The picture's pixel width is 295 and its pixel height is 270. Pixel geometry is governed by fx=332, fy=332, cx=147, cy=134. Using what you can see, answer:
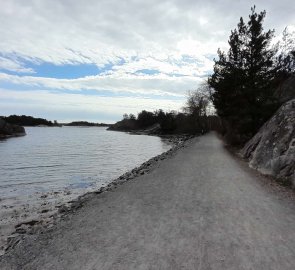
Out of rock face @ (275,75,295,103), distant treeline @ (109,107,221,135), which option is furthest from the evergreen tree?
distant treeline @ (109,107,221,135)

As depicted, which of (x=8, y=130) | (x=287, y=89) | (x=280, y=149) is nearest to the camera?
(x=280, y=149)

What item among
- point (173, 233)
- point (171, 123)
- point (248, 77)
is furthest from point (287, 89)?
point (171, 123)

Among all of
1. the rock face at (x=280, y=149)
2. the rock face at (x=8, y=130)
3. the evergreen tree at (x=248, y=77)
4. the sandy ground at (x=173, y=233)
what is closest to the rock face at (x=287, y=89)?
the evergreen tree at (x=248, y=77)

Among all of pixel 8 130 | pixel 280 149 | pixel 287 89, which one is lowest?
pixel 8 130

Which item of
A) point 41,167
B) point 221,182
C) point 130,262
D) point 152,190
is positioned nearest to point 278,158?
point 221,182

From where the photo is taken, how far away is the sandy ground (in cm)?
658

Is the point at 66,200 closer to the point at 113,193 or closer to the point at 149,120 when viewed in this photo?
the point at 113,193

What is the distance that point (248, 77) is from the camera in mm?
27781

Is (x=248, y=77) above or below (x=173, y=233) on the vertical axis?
above

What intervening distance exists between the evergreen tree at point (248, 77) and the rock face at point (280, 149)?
21.6 ft

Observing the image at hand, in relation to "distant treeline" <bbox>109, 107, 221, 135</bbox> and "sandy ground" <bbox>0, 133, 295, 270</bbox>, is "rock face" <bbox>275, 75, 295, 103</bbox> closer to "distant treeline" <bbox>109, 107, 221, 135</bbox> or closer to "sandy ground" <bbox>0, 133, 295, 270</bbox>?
Result: "sandy ground" <bbox>0, 133, 295, 270</bbox>

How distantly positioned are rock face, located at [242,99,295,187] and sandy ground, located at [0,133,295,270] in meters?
1.94

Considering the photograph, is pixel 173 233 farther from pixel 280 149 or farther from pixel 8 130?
pixel 8 130

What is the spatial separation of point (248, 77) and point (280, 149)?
13.2 metres
